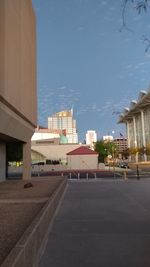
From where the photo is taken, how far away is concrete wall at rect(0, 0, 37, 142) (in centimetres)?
Result: 1939

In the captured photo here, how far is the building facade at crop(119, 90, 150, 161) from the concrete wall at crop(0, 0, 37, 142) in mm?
60780

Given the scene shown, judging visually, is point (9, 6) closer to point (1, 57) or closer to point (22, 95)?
point (1, 57)

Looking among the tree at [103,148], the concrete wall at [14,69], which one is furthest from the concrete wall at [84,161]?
the concrete wall at [14,69]

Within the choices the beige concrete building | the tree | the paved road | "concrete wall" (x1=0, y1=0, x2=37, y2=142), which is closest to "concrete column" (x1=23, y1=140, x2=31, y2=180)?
the beige concrete building

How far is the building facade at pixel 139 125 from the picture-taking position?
300 ft

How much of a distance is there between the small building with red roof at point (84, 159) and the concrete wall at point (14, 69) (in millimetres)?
38990

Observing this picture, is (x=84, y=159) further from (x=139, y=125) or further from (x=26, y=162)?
(x=139, y=125)

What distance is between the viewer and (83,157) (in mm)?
69500

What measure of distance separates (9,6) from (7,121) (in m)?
7.71

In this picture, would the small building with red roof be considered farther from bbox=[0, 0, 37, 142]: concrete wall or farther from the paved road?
the paved road

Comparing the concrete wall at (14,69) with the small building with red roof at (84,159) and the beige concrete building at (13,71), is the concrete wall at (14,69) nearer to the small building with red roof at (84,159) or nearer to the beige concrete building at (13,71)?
the beige concrete building at (13,71)

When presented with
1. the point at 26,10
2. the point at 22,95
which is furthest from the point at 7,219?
the point at 26,10

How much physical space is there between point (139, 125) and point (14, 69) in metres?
87.1

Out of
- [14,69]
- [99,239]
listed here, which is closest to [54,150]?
[14,69]
